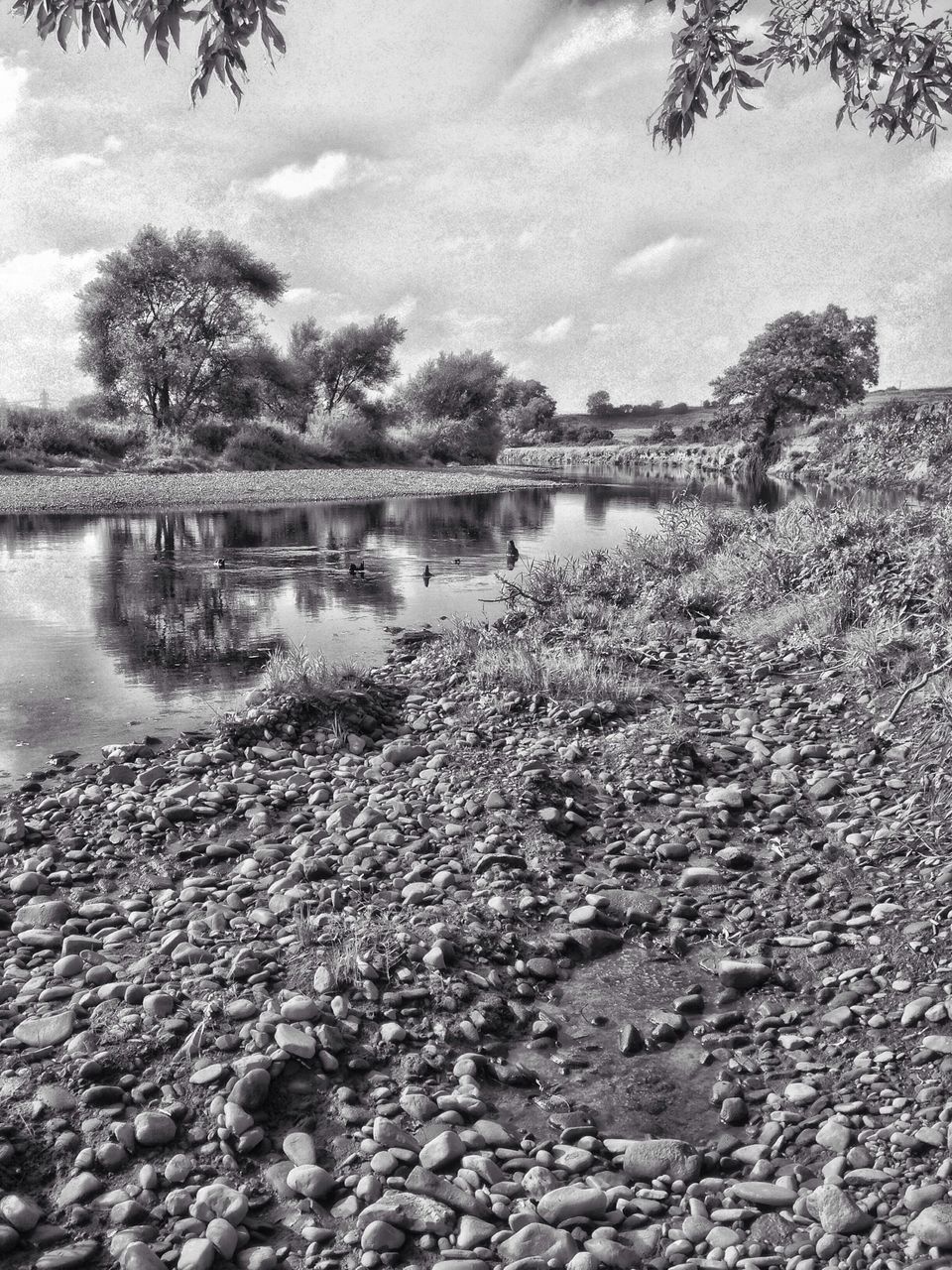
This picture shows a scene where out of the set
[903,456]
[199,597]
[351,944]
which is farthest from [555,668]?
[903,456]

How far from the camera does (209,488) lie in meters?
35.8

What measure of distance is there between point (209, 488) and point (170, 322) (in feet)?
65.2

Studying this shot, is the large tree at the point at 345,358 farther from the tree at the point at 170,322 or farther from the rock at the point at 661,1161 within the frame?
the rock at the point at 661,1161

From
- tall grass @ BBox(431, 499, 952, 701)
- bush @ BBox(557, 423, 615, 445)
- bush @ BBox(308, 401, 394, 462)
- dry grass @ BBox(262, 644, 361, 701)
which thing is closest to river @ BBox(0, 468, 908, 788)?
dry grass @ BBox(262, 644, 361, 701)

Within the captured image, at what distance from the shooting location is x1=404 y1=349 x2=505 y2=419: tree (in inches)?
2869

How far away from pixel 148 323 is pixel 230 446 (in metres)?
10.2

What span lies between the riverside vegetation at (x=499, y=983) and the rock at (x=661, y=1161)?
0.01 meters

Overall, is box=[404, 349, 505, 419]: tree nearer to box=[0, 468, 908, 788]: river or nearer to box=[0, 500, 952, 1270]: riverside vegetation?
box=[0, 468, 908, 788]: river

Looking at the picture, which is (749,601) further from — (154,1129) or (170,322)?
(170,322)

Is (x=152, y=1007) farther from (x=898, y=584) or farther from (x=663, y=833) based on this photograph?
(x=898, y=584)

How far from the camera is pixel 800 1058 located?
12.9ft

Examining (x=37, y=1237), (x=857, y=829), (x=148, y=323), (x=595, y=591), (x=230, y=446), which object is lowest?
(x=37, y=1237)

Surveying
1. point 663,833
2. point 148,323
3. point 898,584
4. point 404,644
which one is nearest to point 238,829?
point 663,833

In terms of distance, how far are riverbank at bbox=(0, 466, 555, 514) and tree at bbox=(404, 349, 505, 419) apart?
25.6 m
